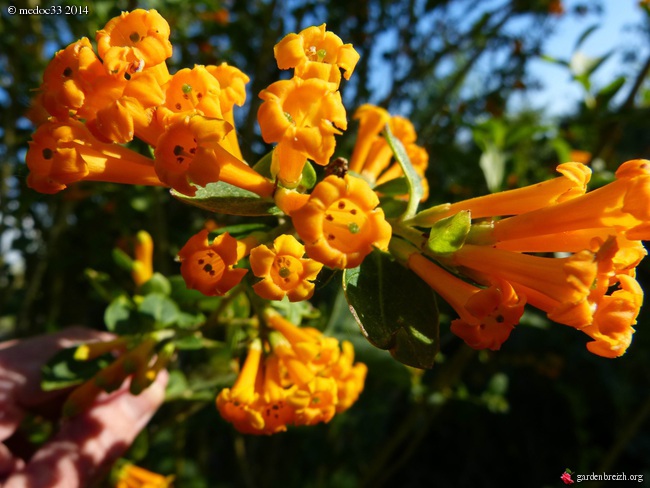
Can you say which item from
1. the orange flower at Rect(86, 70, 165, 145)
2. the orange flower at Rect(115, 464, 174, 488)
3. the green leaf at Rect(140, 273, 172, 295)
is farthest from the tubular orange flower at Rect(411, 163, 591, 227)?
the orange flower at Rect(115, 464, 174, 488)

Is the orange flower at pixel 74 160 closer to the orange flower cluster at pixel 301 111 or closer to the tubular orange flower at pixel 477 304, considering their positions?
the orange flower cluster at pixel 301 111

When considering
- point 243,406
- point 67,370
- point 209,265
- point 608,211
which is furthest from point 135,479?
point 608,211

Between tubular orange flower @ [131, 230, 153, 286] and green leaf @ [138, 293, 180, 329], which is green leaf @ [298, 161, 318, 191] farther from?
tubular orange flower @ [131, 230, 153, 286]

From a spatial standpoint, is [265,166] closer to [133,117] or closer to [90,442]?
[133,117]

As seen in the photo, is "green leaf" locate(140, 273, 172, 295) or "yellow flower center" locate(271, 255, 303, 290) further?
"green leaf" locate(140, 273, 172, 295)

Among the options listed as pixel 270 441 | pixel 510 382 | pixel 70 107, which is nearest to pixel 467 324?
pixel 70 107

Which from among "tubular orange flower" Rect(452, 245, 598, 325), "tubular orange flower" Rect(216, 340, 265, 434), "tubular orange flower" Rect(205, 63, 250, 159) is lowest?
"tubular orange flower" Rect(216, 340, 265, 434)

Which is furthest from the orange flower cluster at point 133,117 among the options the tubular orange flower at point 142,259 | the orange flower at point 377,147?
the tubular orange flower at point 142,259
